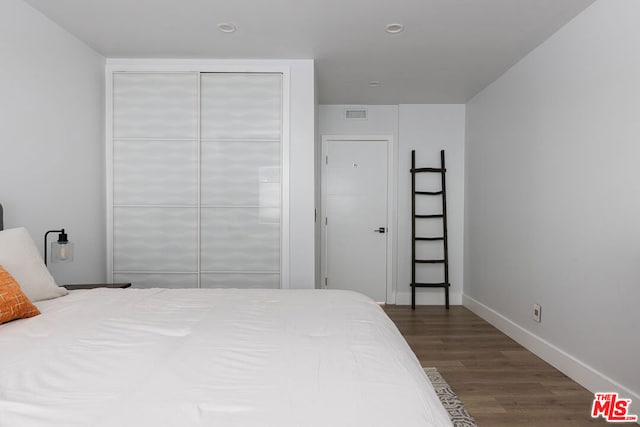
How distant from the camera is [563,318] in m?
2.86

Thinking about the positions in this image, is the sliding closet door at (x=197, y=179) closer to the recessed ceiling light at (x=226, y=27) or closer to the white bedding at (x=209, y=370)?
the recessed ceiling light at (x=226, y=27)

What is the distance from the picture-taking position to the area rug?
213 cm

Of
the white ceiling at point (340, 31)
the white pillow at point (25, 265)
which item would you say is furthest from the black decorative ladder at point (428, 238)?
the white pillow at point (25, 265)

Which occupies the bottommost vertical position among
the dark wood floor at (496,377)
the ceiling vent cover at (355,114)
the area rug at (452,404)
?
the dark wood floor at (496,377)

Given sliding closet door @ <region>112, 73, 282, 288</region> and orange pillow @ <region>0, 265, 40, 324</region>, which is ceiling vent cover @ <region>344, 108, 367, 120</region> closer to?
sliding closet door @ <region>112, 73, 282, 288</region>

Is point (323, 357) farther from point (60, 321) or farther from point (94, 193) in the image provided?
point (94, 193)

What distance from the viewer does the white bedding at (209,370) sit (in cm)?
86

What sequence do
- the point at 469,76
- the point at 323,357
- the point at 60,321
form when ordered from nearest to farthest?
the point at 323,357 < the point at 60,321 < the point at 469,76

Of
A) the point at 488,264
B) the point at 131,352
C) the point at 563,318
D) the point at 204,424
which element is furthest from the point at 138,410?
the point at 488,264

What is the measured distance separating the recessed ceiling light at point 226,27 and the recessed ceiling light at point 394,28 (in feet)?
3.77

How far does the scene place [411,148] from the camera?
5.00 metres

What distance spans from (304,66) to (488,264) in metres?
2.80

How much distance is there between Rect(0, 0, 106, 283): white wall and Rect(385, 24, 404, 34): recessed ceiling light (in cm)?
247

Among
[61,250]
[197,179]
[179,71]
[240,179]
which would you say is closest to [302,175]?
[240,179]
